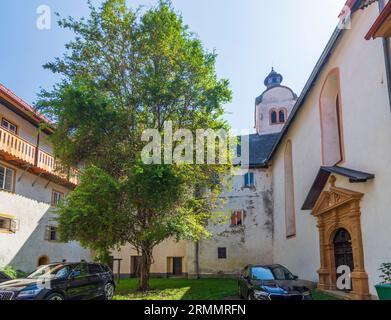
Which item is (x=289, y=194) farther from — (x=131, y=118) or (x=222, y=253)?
(x=131, y=118)

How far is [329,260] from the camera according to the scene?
1398 centimetres

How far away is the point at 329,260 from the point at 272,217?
11.0m

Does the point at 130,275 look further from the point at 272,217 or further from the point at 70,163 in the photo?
the point at 70,163

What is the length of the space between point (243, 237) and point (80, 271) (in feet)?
52.2

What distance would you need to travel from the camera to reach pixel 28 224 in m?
18.2

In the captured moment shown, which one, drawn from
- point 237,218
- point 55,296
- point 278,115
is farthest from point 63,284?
point 278,115

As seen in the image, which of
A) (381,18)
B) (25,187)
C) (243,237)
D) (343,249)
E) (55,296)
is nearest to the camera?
(381,18)

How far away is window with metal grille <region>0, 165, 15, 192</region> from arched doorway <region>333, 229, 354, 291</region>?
589 inches

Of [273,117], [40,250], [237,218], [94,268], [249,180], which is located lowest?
[94,268]

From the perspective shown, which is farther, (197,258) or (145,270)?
(197,258)

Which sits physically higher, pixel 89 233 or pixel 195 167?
pixel 195 167

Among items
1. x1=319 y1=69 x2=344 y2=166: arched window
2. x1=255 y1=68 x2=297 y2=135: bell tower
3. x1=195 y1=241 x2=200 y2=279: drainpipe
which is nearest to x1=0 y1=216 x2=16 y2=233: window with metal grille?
x1=195 y1=241 x2=200 y2=279: drainpipe

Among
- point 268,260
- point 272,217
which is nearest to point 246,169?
point 272,217
